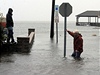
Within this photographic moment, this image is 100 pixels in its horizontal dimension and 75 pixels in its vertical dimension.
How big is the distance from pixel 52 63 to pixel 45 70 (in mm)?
1793

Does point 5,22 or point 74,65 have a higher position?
point 5,22

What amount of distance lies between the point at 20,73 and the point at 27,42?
6.48 metres

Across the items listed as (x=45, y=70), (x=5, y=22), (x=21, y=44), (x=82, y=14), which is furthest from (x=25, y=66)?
(x=82, y=14)

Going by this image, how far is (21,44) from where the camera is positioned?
16625 mm

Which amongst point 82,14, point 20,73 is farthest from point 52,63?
point 82,14

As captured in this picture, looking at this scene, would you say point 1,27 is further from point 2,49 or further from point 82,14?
point 82,14

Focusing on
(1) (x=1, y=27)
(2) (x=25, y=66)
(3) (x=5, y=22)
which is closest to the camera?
(2) (x=25, y=66)

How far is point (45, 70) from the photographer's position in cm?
1108

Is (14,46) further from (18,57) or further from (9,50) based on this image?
(18,57)

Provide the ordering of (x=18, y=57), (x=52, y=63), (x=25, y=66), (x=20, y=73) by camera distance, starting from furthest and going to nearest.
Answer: (x=18, y=57) < (x=52, y=63) < (x=25, y=66) < (x=20, y=73)

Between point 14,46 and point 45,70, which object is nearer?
point 45,70

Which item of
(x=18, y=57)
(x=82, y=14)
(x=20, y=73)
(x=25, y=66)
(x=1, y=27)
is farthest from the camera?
(x=82, y=14)

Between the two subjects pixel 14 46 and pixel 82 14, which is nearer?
pixel 14 46

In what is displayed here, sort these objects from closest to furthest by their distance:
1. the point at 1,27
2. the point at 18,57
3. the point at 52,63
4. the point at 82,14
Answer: the point at 52,63
the point at 18,57
the point at 1,27
the point at 82,14
